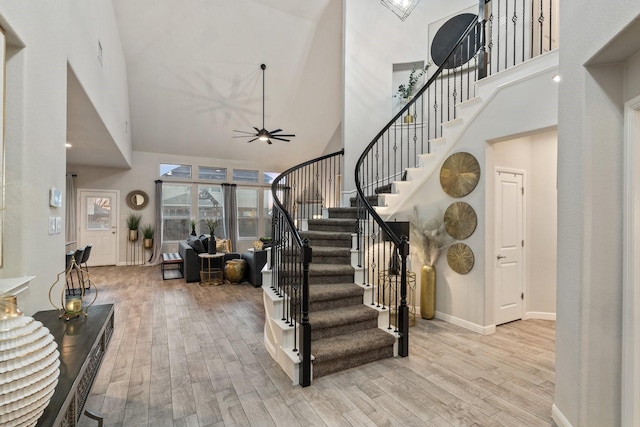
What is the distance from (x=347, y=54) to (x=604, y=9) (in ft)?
16.2

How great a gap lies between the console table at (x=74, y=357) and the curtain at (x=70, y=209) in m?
7.56

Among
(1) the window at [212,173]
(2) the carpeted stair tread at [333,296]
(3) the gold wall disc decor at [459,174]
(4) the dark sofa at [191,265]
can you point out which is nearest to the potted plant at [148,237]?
(1) the window at [212,173]

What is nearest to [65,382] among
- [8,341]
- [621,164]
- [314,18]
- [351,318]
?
[8,341]

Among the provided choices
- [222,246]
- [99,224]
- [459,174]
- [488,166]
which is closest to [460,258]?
[459,174]

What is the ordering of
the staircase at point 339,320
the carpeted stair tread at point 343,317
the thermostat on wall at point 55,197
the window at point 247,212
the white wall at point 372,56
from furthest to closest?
1. the window at point 247,212
2. the white wall at point 372,56
3. the carpeted stair tread at point 343,317
4. the staircase at point 339,320
5. the thermostat on wall at point 55,197

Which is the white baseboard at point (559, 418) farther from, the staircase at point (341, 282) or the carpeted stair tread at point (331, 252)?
the carpeted stair tread at point (331, 252)

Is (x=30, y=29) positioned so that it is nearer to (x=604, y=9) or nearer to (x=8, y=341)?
(x=8, y=341)

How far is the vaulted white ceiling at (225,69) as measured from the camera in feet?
20.8

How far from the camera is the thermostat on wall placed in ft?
6.82

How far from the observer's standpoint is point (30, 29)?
177cm

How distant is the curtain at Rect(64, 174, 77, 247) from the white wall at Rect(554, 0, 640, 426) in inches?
389

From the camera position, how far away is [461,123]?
3.97 meters

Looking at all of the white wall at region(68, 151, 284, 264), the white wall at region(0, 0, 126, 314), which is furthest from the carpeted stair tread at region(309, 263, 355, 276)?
the white wall at region(68, 151, 284, 264)

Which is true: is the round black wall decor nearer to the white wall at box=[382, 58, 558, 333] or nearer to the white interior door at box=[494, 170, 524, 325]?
the white wall at box=[382, 58, 558, 333]
